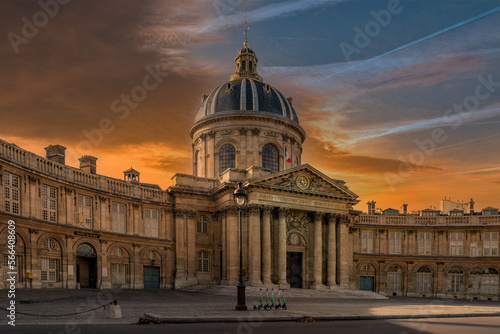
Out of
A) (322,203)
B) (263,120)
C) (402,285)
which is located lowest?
(402,285)

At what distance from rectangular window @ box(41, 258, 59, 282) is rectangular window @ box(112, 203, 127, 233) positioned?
293 inches

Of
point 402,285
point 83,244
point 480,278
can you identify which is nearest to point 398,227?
point 402,285

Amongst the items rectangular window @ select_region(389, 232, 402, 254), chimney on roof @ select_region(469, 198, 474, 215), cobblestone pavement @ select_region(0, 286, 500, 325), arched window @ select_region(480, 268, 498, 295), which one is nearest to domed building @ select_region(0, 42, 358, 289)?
cobblestone pavement @ select_region(0, 286, 500, 325)

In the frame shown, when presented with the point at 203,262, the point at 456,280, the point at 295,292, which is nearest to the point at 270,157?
the point at 203,262

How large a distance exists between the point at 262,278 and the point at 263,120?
65.7ft

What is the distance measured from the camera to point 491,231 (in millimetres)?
55688

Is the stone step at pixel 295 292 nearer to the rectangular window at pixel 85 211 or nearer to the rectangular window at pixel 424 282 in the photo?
the rectangular window at pixel 85 211

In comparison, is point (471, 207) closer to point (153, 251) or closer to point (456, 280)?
point (456, 280)

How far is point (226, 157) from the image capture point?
2192 inches

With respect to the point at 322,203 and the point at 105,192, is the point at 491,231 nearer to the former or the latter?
the point at 322,203

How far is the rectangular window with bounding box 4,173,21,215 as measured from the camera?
3074cm

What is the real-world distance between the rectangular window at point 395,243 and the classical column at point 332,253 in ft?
43.2

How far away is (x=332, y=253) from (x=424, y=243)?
54.3ft

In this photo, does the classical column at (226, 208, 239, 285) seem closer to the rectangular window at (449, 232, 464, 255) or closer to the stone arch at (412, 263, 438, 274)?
the stone arch at (412, 263, 438, 274)
